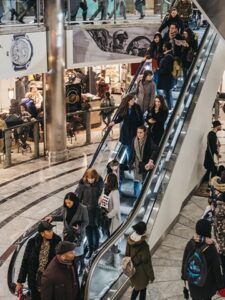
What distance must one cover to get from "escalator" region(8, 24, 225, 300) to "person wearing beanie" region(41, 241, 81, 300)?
964 mm

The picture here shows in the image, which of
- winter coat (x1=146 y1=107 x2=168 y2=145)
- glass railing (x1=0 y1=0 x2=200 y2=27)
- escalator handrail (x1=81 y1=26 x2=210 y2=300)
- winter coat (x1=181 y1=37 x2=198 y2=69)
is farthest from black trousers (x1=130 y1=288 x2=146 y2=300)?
glass railing (x1=0 y1=0 x2=200 y2=27)

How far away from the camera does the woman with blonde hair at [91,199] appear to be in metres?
8.77

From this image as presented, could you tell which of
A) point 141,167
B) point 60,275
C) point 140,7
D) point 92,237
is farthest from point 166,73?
point 140,7

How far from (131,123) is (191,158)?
67.5 inches

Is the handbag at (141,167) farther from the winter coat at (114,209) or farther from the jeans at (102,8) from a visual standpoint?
the jeans at (102,8)

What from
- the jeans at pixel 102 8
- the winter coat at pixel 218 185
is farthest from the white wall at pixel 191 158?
the jeans at pixel 102 8

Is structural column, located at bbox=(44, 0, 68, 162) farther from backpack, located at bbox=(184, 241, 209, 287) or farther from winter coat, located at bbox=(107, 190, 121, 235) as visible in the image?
backpack, located at bbox=(184, 241, 209, 287)

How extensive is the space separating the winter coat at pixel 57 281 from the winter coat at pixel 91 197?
239cm

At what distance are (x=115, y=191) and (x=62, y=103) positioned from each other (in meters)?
7.33

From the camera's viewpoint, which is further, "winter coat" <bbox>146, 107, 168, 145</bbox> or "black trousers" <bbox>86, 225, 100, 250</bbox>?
"winter coat" <bbox>146, 107, 168, 145</bbox>

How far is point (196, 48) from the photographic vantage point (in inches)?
477

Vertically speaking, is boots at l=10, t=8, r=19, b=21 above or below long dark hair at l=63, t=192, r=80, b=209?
above

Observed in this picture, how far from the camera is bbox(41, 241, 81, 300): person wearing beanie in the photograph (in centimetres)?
625

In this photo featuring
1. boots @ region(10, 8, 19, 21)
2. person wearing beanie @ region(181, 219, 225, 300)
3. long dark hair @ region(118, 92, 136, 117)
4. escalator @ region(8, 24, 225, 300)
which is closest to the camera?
person wearing beanie @ region(181, 219, 225, 300)
